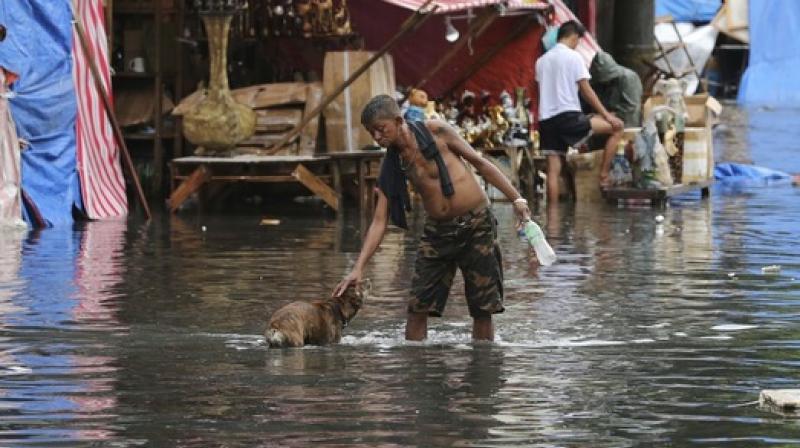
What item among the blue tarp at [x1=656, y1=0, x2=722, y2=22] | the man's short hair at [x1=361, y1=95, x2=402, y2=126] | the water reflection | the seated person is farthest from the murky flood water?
the blue tarp at [x1=656, y1=0, x2=722, y2=22]

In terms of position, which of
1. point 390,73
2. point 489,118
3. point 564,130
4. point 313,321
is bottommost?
point 313,321

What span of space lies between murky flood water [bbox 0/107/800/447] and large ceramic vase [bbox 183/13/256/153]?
1.67 meters

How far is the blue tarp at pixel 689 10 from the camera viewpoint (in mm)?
44156

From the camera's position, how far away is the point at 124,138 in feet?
62.8

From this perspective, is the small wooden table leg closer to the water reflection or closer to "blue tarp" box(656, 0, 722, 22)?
the water reflection

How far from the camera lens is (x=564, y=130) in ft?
61.9

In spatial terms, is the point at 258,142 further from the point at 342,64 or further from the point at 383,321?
the point at 383,321

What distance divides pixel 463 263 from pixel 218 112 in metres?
8.39

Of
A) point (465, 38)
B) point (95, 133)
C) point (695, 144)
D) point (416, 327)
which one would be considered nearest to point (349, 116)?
point (465, 38)

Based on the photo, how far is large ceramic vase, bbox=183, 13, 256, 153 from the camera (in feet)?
57.4

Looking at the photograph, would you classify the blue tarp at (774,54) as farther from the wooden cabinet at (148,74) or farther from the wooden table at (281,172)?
the wooden table at (281,172)

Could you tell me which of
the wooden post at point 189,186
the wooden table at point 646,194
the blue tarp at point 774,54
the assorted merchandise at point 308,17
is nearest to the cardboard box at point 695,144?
the wooden table at point 646,194

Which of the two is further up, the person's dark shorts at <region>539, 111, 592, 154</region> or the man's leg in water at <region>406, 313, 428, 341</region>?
the person's dark shorts at <region>539, 111, 592, 154</region>

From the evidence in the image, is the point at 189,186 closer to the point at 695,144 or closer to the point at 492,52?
the point at 492,52
